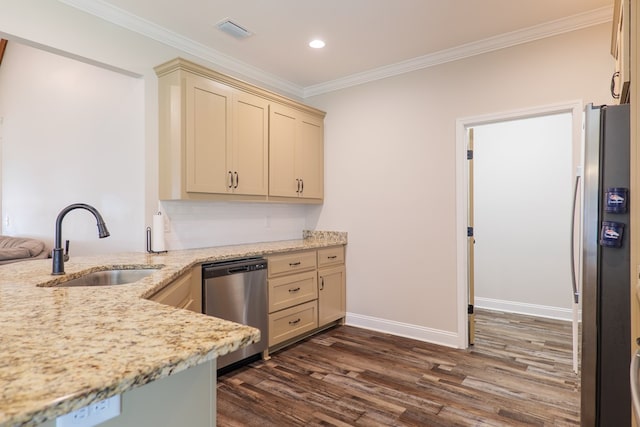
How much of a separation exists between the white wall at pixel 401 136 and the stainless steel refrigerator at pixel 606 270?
129 cm

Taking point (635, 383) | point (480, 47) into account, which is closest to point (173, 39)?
point (480, 47)

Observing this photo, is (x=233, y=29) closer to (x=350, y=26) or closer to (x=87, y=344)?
(x=350, y=26)

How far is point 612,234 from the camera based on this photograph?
1.65 metres

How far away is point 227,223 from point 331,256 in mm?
1090

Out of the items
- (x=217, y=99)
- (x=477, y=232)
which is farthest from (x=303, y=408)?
(x=477, y=232)

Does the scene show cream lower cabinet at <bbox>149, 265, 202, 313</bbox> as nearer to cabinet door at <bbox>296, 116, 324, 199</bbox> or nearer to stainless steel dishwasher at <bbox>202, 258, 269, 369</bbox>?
stainless steel dishwasher at <bbox>202, 258, 269, 369</bbox>

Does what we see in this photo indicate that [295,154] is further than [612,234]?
Yes

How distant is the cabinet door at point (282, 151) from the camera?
11.6 feet

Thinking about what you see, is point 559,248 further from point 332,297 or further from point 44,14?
point 44,14

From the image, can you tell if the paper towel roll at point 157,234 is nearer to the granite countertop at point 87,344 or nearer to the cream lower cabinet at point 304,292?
the cream lower cabinet at point 304,292

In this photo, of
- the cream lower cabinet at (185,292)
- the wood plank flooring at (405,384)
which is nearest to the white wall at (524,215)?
the wood plank flooring at (405,384)

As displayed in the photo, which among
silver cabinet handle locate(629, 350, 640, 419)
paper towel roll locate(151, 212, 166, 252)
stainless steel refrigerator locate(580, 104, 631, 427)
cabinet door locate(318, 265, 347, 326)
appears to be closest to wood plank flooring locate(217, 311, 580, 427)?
cabinet door locate(318, 265, 347, 326)

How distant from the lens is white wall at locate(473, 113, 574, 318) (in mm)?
4123

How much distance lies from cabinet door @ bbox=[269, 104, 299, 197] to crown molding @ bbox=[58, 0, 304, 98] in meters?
0.49
